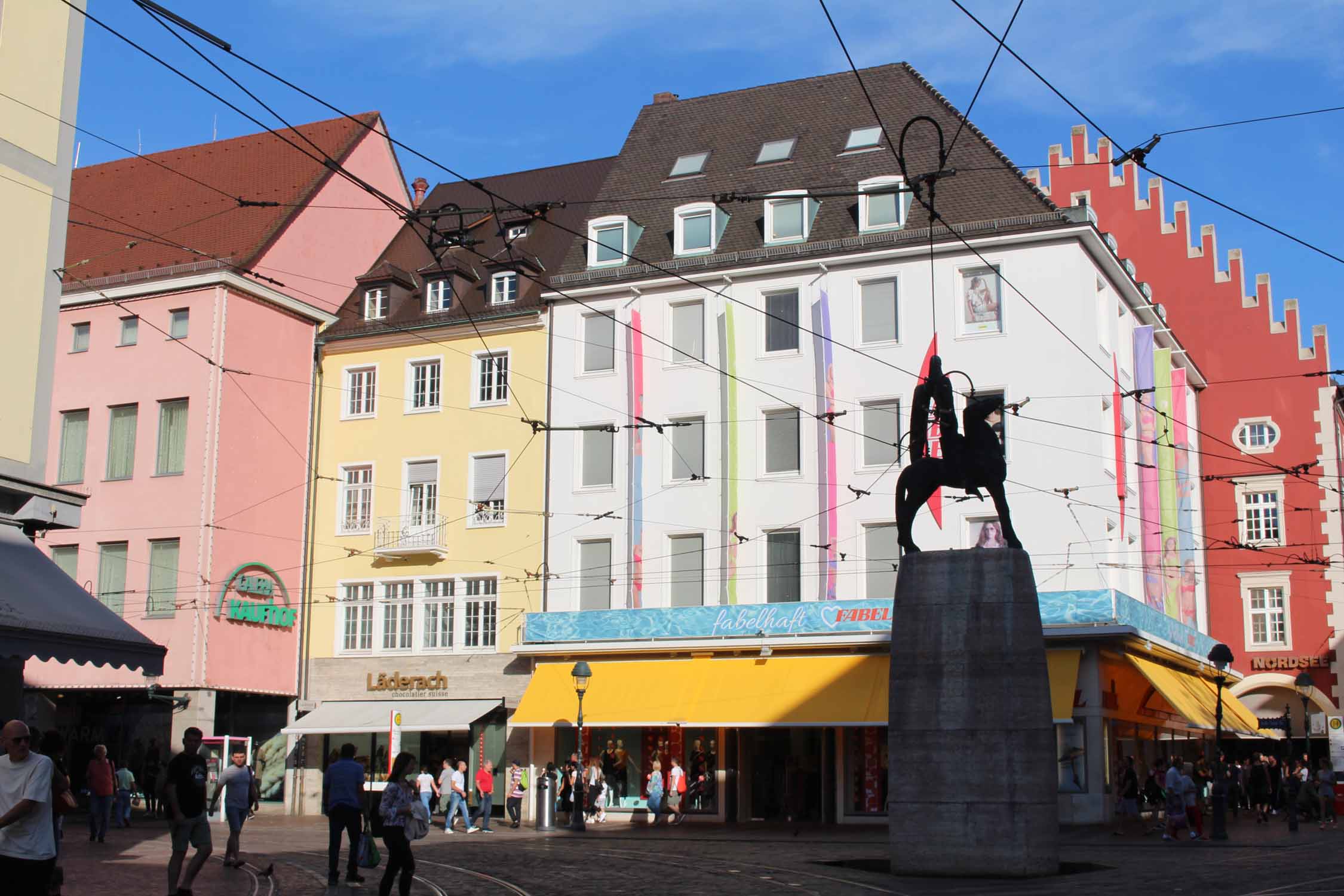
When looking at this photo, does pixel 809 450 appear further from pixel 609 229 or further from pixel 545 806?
pixel 545 806

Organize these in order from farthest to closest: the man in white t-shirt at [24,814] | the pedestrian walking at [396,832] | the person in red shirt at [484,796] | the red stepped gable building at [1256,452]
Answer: the red stepped gable building at [1256,452]
the person in red shirt at [484,796]
the pedestrian walking at [396,832]
the man in white t-shirt at [24,814]

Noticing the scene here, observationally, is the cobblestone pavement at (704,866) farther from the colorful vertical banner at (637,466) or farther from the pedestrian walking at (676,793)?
the colorful vertical banner at (637,466)

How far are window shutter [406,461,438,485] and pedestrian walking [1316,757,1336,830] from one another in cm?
2269

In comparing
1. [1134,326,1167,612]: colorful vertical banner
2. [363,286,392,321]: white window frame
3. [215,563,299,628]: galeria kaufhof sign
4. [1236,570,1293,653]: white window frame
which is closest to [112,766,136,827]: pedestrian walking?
[215,563,299,628]: galeria kaufhof sign

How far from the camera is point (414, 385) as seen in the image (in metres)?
41.8

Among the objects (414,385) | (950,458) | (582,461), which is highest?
(414,385)

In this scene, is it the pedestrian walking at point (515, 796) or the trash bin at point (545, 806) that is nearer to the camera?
the trash bin at point (545, 806)

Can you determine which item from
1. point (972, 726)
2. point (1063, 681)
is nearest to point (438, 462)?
point (1063, 681)

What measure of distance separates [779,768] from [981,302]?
11928 mm

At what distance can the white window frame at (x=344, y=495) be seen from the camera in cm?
4134

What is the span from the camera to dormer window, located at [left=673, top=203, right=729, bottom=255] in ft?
129

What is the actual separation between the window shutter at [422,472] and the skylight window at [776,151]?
11969 millimetres

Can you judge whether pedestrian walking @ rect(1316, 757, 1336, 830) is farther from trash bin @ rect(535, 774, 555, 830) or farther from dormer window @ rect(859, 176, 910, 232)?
trash bin @ rect(535, 774, 555, 830)

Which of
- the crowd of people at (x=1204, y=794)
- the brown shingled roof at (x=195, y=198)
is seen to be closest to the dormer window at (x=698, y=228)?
the brown shingled roof at (x=195, y=198)
